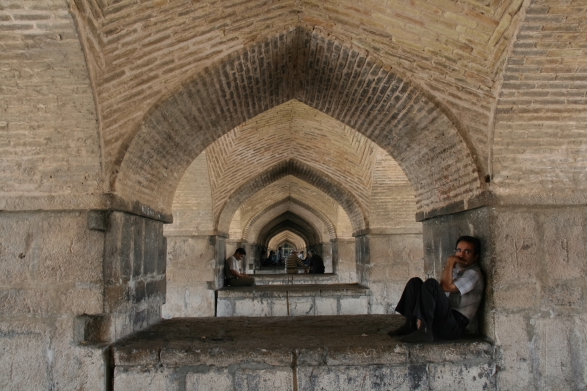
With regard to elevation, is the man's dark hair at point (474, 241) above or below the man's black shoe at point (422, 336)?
above

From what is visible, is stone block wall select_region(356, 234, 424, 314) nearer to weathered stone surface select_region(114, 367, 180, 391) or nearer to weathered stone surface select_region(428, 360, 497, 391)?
weathered stone surface select_region(428, 360, 497, 391)

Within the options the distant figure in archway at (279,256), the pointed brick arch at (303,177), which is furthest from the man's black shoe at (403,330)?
the distant figure in archway at (279,256)

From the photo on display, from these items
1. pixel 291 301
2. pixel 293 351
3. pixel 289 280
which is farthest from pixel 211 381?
pixel 289 280

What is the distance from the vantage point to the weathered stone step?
780 centimetres

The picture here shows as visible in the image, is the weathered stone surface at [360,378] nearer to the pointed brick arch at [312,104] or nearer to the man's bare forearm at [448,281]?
the man's bare forearm at [448,281]

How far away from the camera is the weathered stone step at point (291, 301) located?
25.6 ft

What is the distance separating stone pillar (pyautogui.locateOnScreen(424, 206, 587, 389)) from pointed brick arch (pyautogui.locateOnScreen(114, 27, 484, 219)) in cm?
49

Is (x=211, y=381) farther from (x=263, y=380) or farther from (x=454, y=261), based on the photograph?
(x=454, y=261)

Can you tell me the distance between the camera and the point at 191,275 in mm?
8125

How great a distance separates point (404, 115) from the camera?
4234 millimetres

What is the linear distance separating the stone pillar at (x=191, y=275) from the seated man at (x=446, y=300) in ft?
15.7

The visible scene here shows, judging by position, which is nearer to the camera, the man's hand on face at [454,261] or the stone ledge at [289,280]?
the man's hand on face at [454,261]

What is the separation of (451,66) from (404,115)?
2.24 feet

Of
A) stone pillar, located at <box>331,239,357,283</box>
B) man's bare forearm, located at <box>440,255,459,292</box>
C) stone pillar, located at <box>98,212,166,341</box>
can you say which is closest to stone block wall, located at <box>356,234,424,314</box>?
stone pillar, located at <box>331,239,357,283</box>
